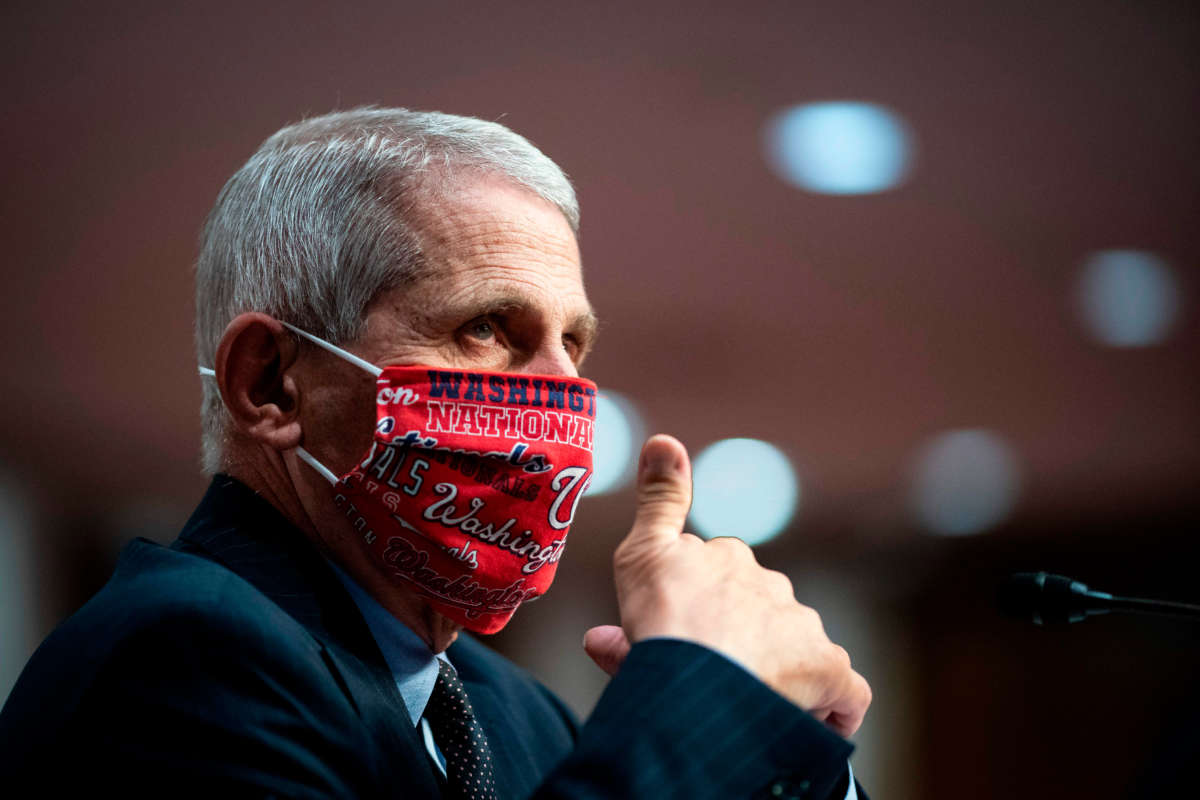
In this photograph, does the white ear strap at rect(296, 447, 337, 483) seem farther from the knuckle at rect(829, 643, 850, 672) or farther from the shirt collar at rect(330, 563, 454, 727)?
the knuckle at rect(829, 643, 850, 672)

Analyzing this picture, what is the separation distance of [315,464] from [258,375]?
0.17m

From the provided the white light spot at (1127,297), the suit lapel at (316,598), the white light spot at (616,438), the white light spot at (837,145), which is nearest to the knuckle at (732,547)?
the suit lapel at (316,598)

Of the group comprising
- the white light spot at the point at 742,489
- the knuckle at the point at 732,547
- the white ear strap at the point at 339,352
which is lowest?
the knuckle at the point at 732,547

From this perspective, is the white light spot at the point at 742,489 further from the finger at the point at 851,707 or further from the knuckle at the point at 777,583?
the knuckle at the point at 777,583

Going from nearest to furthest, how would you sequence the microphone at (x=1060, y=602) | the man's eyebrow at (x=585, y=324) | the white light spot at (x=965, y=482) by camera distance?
the microphone at (x=1060, y=602) → the man's eyebrow at (x=585, y=324) → the white light spot at (x=965, y=482)

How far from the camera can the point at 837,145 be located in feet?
13.9

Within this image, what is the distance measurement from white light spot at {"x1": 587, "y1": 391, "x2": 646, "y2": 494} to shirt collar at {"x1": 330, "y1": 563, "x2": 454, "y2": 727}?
4786mm

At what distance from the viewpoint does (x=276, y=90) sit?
3.30m

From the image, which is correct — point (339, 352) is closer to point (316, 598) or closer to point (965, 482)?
point (316, 598)

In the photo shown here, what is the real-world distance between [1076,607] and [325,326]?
107cm

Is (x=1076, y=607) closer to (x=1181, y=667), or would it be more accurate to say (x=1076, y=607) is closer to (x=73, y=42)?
(x=73, y=42)

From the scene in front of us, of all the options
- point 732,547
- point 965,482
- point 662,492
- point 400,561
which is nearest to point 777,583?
point 732,547

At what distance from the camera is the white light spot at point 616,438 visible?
21.8 ft

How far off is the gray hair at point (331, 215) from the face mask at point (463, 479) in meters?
0.10
